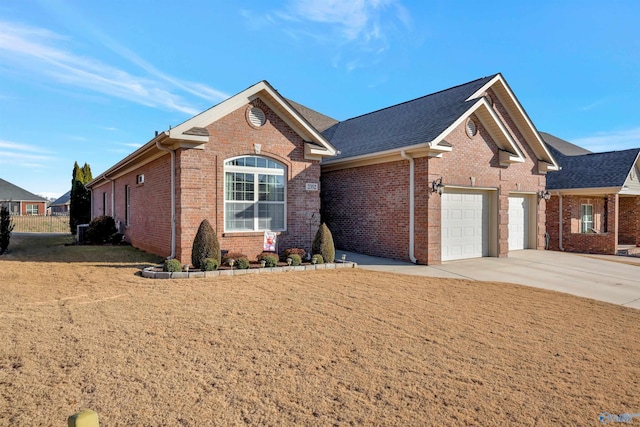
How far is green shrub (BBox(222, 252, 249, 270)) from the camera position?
9.92 metres

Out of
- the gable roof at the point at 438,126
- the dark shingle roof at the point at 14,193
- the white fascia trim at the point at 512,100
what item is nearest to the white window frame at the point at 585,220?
the white fascia trim at the point at 512,100

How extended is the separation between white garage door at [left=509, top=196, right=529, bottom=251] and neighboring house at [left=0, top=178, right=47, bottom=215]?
56.3 meters

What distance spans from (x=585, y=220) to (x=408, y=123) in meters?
12.8

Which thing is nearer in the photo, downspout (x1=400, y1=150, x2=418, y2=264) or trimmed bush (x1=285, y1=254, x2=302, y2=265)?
trimmed bush (x1=285, y1=254, x2=302, y2=265)

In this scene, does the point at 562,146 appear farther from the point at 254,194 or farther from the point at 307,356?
the point at 307,356

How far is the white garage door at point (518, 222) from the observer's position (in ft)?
53.4

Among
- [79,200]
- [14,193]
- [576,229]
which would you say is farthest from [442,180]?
[14,193]

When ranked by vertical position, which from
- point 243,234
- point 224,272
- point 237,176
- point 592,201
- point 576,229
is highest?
point 237,176

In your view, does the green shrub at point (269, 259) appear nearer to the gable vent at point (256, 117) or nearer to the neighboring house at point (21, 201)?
the gable vent at point (256, 117)

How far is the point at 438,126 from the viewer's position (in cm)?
1252

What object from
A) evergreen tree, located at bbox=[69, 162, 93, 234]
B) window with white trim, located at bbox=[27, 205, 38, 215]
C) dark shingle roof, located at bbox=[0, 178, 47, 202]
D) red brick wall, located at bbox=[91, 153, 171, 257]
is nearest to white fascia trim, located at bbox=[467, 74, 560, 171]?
red brick wall, located at bbox=[91, 153, 171, 257]

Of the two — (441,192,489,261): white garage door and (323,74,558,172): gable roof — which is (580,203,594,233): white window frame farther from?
(441,192,489,261): white garage door

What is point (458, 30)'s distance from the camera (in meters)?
13.2

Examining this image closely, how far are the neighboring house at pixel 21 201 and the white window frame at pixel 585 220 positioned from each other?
2337 inches
